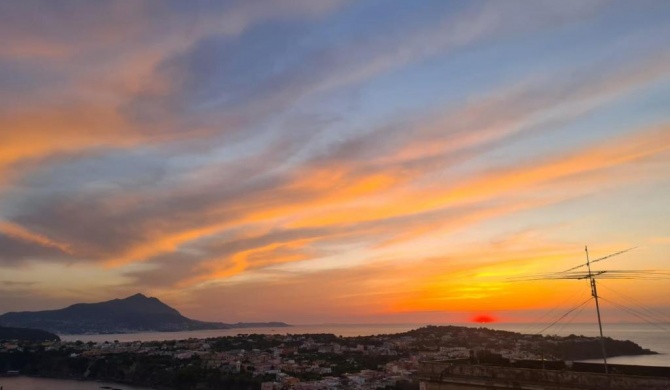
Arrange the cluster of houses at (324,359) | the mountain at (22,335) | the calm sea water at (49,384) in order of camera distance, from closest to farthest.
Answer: the cluster of houses at (324,359) < the calm sea water at (49,384) < the mountain at (22,335)

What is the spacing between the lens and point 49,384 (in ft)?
235

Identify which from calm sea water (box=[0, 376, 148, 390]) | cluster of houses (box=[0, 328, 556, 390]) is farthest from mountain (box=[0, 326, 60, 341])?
calm sea water (box=[0, 376, 148, 390])

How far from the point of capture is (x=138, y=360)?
78.4 metres

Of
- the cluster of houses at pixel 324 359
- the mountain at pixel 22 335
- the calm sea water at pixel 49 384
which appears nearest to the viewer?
the cluster of houses at pixel 324 359

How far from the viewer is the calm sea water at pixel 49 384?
66.2 m

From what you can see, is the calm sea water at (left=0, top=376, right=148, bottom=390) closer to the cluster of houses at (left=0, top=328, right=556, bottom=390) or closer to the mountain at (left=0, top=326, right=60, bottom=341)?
the cluster of houses at (left=0, top=328, right=556, bottom=390)

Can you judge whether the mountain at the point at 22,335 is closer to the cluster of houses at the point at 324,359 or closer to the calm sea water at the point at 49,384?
the cluster of houses at the point at 324,359

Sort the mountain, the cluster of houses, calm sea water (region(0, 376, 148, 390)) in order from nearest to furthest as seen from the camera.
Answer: the cluster of houses < calm sea water (region(0, 376, 148, 390)) < the mountain

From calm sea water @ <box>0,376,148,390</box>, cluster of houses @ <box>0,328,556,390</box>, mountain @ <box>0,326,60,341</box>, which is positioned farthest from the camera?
mountain @ <box>0,326,60,341</box>

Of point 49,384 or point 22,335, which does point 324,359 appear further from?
point 22,335

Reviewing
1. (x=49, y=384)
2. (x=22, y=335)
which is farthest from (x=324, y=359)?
(x=22, y=335)

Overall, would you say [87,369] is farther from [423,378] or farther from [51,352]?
[423,378]

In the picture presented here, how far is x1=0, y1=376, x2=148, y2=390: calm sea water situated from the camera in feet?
217

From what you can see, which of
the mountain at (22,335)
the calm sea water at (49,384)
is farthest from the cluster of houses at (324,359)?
the mountain at (22,335)
